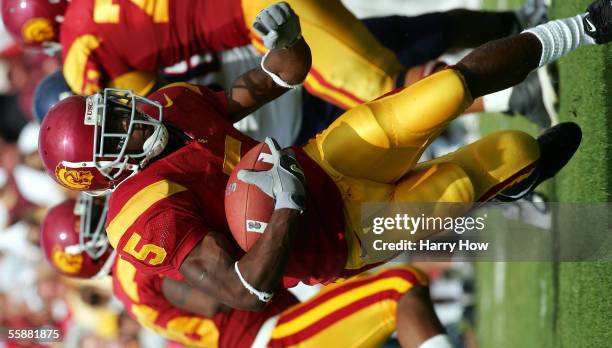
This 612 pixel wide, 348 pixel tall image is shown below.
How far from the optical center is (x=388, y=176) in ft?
7.90

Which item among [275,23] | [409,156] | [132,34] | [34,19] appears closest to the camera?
[275,23]

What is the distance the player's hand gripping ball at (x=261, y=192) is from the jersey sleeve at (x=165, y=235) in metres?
0.11

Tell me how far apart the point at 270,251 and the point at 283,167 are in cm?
24

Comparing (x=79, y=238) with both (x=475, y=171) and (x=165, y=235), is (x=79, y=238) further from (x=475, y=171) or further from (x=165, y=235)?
(x=475, y=171)

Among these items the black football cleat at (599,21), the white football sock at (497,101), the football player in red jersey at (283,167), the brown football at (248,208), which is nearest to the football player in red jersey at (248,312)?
the football player in red jersey at (283,167)

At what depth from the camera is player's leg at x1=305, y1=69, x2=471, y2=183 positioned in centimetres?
217

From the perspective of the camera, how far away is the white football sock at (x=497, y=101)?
3.42 metres

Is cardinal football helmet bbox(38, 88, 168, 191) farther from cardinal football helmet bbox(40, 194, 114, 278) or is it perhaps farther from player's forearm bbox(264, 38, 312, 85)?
cardinal football helmet bbox(40, 194, 114, 278)

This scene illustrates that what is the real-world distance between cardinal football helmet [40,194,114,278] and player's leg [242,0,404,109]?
120 cm

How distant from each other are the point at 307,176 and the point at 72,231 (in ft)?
5.55

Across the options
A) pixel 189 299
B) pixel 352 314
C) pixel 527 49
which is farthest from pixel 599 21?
pixel 189 299

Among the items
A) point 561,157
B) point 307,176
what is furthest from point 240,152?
point 561,157

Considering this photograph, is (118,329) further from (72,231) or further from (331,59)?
(331,59)

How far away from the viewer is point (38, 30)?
3535 millimetres
